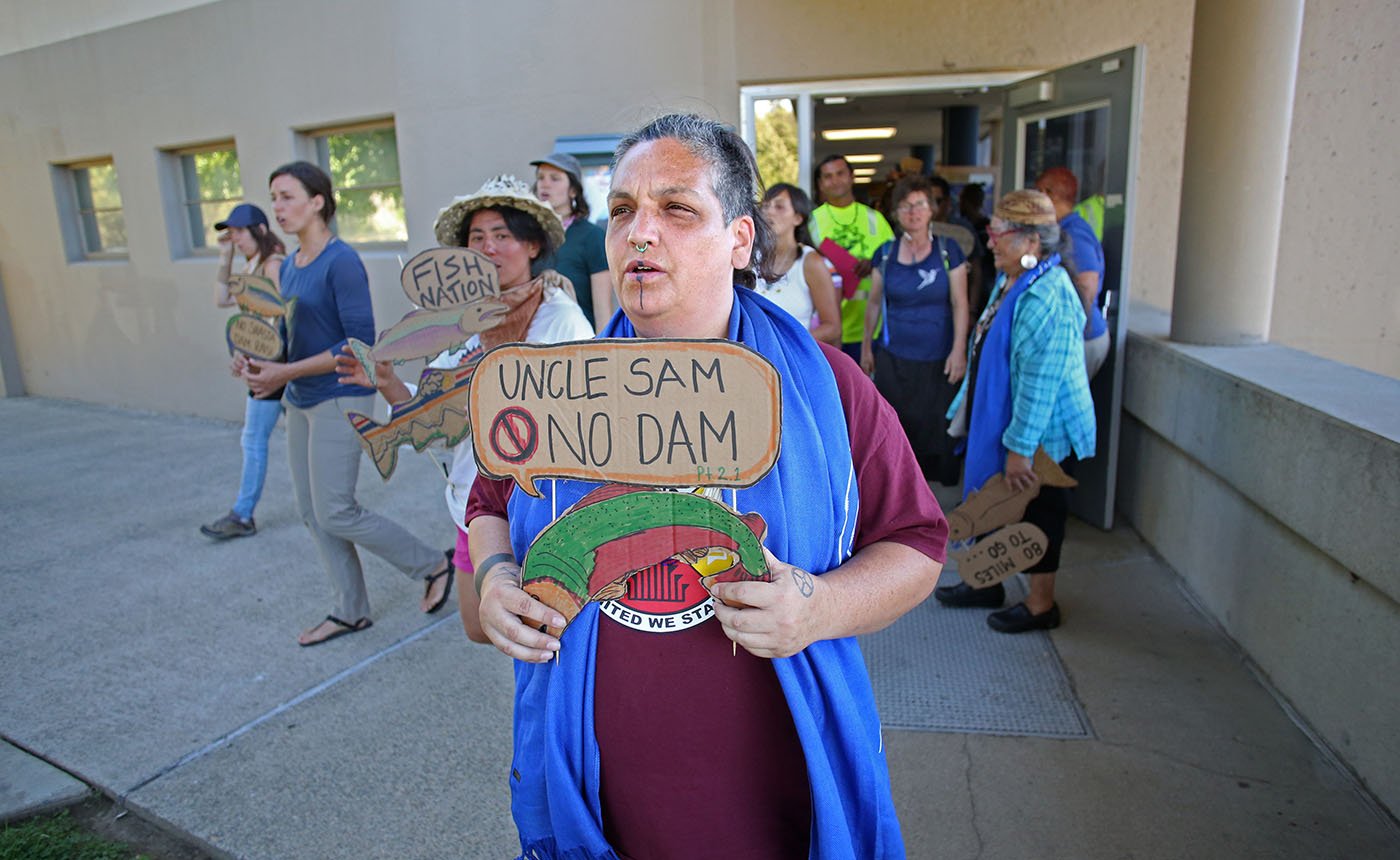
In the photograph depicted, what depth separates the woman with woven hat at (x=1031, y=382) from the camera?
134 inches

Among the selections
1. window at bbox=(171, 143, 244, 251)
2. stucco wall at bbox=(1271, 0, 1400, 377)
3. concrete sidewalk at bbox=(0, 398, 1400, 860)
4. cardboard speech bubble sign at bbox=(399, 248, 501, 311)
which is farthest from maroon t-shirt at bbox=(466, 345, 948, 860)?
window at bbox=(171, 143, 244, 251)

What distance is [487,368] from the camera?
1.29 metres

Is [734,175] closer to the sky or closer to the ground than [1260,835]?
closer to the sky

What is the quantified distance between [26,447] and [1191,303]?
920cm

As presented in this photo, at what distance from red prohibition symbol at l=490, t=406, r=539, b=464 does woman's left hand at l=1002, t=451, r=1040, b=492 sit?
258 cm

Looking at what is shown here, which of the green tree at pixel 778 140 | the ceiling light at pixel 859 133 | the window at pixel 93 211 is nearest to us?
the green tree at pixel 778 140

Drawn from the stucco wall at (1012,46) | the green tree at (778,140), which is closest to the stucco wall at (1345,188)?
the stucco wall at (1012,46)

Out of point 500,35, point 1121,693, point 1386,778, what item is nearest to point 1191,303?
point 1121,693

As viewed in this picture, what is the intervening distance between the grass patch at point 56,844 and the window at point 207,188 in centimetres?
693

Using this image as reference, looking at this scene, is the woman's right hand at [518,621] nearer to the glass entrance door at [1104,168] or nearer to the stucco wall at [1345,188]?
the glass entrance door at [1104,168]

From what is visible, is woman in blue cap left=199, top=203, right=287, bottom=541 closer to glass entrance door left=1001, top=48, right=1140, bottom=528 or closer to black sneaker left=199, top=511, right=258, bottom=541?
black sneaker left=199, top=511, right=258, bottom=541

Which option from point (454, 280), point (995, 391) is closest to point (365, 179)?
point (454, 280)

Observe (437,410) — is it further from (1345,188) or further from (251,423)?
(1345,188)

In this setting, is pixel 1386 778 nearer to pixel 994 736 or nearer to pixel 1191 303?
pixel 994 736
